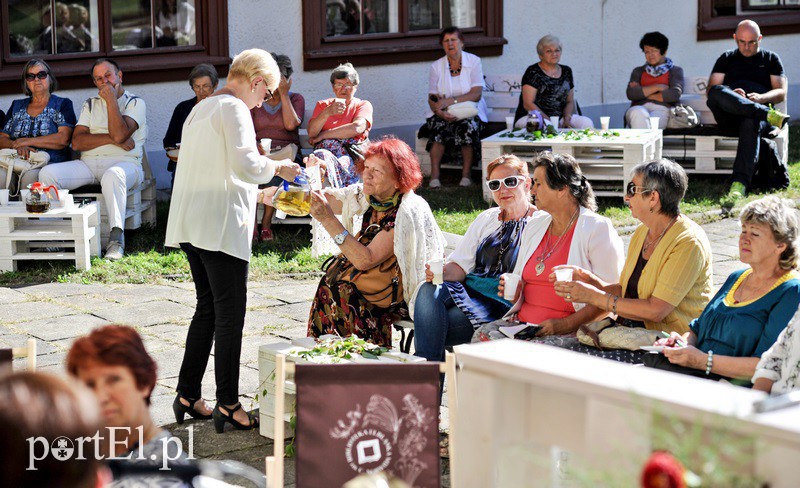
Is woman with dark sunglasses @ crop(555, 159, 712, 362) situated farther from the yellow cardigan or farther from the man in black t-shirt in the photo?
the man in black t-shirt

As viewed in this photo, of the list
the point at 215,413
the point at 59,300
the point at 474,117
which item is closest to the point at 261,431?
the point at 215,413

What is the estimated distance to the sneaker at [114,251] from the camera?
839 centimetres

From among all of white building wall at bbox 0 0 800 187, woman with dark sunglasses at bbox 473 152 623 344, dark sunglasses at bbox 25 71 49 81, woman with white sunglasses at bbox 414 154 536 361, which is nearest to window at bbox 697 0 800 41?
white building wall at bbox 0 0 800 187

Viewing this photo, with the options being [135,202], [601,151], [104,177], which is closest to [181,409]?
[104,177]

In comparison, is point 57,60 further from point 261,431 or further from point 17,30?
point 261,431

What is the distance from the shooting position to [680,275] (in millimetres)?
4559

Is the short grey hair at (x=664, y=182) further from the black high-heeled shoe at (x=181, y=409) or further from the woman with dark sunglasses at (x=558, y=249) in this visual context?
the black high-heeled shoe at (x=181, y=409)

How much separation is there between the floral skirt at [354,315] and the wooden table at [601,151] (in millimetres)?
4615

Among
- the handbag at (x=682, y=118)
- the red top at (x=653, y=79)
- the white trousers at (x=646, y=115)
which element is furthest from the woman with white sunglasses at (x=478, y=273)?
the red top at (x=653, y=79)

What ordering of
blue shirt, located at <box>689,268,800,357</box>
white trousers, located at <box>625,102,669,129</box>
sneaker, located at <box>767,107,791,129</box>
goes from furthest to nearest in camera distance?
white trousers, located at <box>625,102,669,129</box> < sneaker, located at <box>767,107,791,129</box> < blue shirt, located at <box>689,268,800,357</box>

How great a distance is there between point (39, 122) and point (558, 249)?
5467 millimetres

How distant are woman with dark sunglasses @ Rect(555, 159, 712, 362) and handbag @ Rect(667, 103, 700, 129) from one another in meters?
6.37

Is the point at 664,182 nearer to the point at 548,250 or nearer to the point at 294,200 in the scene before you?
the point at 548,250

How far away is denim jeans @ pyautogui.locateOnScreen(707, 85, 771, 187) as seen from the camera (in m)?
10.1
